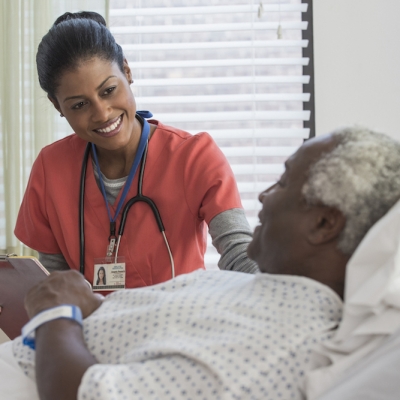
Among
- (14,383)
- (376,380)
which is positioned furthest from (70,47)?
(376,380)

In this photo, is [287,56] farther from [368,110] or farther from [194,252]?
[194,252]

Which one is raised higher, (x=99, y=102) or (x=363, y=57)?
(x=363, y=57)

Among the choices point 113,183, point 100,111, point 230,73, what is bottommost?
point 113,183

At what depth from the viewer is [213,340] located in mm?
834

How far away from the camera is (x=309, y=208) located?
932mm

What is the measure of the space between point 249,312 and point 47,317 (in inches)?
13.6

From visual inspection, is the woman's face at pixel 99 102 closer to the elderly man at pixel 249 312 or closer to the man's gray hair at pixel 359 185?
the elderly man at pixel 249 312

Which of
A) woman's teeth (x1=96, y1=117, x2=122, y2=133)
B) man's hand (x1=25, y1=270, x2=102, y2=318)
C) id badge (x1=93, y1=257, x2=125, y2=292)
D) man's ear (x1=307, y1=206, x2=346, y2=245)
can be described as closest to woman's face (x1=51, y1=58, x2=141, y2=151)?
woman's teeth (x1=96, y1=117, x2=122, y2=133)

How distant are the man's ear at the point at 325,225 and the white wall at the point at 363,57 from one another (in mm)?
2051

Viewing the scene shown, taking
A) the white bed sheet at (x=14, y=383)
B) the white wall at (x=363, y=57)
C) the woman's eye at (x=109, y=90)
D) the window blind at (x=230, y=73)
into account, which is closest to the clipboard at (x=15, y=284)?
the white bed sheet at (x=14, y=383)

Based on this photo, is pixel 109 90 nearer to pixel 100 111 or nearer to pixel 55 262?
pixel 100 111

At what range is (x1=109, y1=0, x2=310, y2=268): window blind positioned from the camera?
2.94m

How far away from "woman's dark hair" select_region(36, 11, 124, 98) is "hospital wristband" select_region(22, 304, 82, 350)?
0.96 metres

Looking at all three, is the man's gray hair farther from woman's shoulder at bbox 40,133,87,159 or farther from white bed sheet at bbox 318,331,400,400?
woman's shoulder at bbox 40,133,87,159
